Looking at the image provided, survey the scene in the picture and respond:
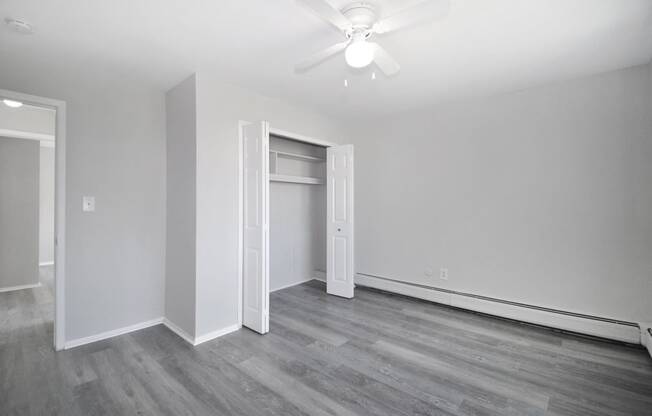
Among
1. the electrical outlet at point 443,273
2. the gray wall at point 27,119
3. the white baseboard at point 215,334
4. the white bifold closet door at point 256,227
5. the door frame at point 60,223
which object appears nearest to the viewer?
the door frame at point 60,223

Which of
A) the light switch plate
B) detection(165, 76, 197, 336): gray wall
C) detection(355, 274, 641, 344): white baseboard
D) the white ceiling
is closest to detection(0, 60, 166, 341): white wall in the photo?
the light switch plate

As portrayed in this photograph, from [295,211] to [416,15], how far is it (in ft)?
11.4

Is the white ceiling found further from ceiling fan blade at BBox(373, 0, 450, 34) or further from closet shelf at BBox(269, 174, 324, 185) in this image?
closet shelf at BBox(269, 174, 324, 185)

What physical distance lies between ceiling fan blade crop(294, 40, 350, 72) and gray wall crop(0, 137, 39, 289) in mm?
4719

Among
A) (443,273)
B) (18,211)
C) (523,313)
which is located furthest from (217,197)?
(18,211)

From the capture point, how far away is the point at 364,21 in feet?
6.05

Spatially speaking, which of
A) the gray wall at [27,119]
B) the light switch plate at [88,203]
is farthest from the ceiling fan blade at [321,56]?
the gray wall at [27,119]

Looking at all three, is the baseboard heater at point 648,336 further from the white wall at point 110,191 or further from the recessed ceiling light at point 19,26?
the recessed ceiling light at point 19,26

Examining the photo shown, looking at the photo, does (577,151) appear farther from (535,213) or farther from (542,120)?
(535,213)

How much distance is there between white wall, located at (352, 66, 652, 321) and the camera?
8.96 feet

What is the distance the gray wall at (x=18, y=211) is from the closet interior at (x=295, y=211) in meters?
3.50

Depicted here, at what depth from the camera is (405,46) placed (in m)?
2.35

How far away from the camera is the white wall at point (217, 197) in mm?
2838

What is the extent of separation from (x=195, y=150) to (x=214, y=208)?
56cm
